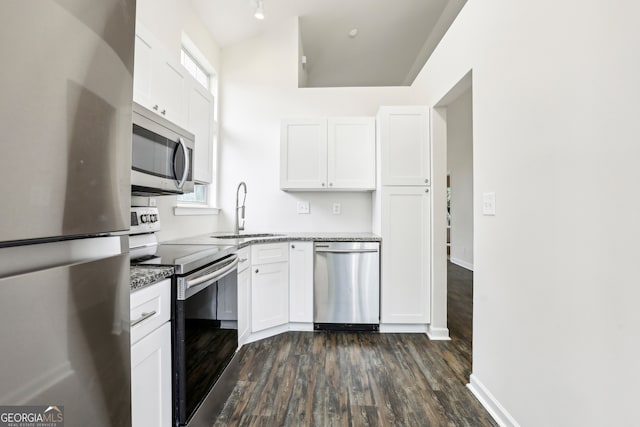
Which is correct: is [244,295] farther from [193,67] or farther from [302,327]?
[193,67]

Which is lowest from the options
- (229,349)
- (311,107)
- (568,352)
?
(229,349)

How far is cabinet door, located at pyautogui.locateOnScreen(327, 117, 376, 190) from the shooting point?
9.58 ft

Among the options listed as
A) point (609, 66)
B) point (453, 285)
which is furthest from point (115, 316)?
point (453, 285)

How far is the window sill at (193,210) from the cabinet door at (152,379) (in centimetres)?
150

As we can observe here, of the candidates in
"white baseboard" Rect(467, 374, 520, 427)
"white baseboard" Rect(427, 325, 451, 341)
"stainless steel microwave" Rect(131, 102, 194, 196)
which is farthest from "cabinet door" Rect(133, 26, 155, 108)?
"white baseboard" Rect(427, 325, 451, 341)

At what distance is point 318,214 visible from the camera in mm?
3297

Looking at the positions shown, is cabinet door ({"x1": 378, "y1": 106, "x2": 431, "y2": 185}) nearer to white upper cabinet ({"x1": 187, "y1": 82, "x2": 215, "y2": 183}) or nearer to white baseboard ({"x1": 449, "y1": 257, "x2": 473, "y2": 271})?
white upper cabinet ({"x1": 187, "y1": 82, "x2": 215, "y2": 183})

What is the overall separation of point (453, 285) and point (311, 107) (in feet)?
11.2

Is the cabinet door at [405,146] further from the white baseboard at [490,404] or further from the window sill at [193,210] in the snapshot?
the window sill at [193,210]

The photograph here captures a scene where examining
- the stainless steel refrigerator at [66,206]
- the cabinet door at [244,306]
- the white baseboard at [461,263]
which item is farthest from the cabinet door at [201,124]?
the white baseboard at [461,263]

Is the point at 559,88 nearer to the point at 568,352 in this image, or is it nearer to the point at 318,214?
the point at 568,352

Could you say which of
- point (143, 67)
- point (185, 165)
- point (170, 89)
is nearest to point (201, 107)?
point (170, 89)

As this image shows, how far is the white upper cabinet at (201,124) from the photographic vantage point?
2.04m

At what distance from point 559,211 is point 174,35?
121 inches
